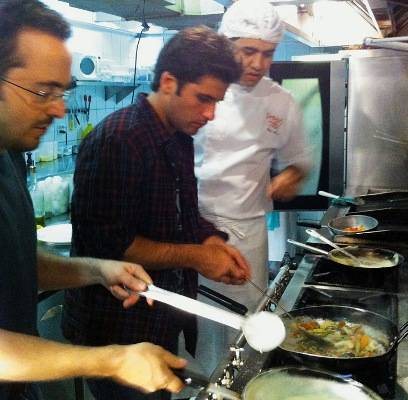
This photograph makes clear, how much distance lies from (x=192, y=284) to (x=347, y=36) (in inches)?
116

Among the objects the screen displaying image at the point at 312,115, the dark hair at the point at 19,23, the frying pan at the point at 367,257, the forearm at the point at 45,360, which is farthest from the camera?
the screen displaying image at the point at 312,115

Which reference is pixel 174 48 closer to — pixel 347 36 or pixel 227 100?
pixel 227 100

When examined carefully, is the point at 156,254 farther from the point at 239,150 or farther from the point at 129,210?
the point at 239,150

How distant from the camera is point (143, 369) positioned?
0.85 m

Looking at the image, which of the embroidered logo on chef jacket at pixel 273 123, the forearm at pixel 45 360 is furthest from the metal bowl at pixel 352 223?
the forearm at pixel 45 360

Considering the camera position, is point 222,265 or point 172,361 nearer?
point 172,361

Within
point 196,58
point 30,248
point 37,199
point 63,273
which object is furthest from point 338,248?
point 37,199

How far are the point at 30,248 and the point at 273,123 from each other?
128cm

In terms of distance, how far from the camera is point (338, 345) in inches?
48.7

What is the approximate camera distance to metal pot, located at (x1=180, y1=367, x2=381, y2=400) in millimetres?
935

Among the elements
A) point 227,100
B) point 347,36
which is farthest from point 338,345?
point 347,36

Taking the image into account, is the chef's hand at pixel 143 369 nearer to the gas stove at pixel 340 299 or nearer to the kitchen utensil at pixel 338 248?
the gas stove at pixel 340 299

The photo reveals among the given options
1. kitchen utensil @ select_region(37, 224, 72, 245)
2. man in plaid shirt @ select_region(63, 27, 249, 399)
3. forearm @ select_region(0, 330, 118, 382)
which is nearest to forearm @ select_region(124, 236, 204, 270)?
man in plaid shirt @ select_region(63, 27, 249, 399)

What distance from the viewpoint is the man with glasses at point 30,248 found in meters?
0.83
